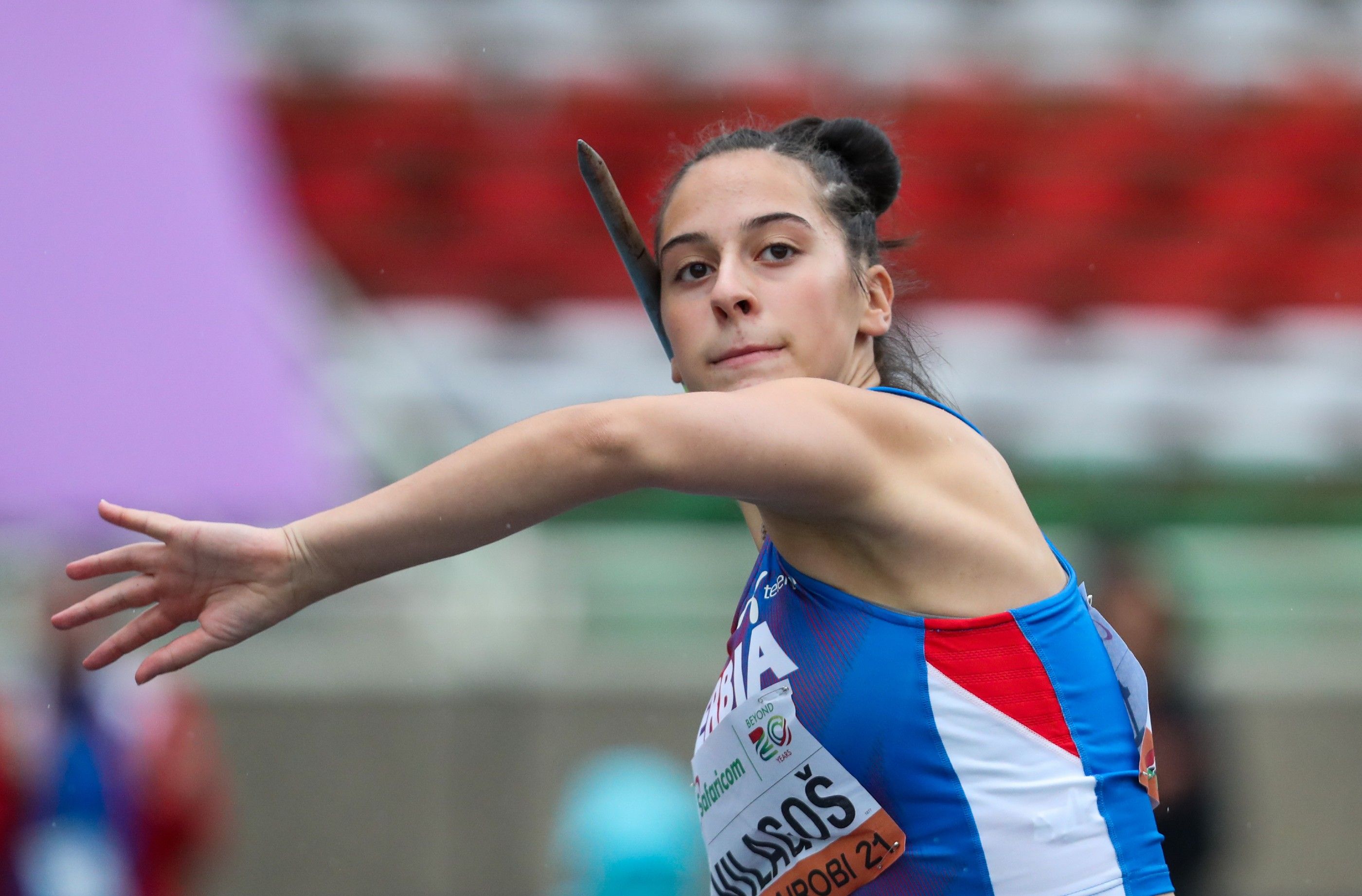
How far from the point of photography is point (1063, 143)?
8180mm

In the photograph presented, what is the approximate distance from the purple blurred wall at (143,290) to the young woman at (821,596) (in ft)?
15.6

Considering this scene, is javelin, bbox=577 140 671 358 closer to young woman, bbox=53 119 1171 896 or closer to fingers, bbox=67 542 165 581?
young woman, bbox=53 119 1171 896

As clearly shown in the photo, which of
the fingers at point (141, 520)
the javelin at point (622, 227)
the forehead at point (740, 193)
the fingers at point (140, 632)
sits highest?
the javelin at point (622, 227)

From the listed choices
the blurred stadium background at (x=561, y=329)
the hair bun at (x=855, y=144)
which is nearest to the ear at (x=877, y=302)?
the hair bun at (x=855, y=144)

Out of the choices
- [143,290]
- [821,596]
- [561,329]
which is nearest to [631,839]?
[821,596]

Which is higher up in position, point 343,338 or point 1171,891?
point 343,338

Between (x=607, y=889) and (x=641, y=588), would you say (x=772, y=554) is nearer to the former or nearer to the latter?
(x=607, y=889)

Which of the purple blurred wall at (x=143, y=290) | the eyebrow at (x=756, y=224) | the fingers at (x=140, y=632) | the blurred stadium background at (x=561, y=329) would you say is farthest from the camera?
the purple blurred wall at (x=143, y=290)

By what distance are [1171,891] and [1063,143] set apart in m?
6.78

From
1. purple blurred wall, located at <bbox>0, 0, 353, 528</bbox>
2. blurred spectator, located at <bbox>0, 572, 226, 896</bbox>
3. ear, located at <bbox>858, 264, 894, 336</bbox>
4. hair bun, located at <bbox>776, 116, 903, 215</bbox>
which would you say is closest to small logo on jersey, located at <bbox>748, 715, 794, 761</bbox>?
ear, located at <bbox>858, 264, 894, 336</bbox>

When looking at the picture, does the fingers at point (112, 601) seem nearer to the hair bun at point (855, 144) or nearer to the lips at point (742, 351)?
the lips at point (742, 351)

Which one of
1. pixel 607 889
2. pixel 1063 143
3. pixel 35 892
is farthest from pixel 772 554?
pixel 1063 143

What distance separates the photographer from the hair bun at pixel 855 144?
2422 millimetres

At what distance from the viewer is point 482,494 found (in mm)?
1688
